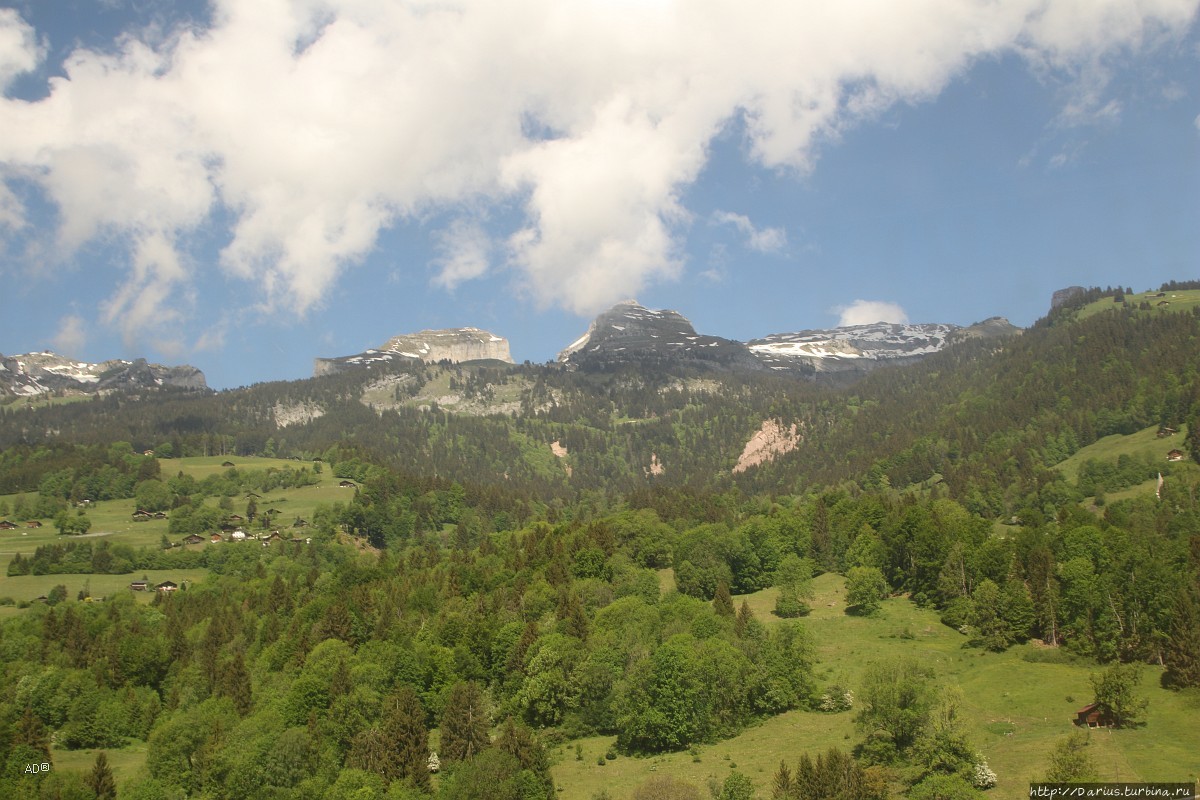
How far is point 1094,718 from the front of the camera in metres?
68.8

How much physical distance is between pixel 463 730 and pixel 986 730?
4357cm

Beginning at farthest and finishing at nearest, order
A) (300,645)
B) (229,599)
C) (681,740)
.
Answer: (229,599) < (300,645) < (681,740)

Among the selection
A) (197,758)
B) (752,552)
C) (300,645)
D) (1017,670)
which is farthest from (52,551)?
(1017,670)

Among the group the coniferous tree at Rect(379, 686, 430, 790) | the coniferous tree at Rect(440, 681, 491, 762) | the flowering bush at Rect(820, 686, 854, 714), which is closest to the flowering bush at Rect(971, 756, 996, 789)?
the flowering bush at Rect(820, 686, 854, 714)

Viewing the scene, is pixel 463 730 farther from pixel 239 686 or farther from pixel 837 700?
pixel 239 686

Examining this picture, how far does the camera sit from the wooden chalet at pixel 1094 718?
68375 millimetres

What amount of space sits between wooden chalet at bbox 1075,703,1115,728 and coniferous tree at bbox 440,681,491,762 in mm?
48339

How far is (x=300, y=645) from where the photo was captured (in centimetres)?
11362

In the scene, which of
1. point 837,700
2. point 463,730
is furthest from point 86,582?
point 837,700

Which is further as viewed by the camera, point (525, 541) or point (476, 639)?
point (525, 541)

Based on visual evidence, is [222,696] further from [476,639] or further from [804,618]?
[804,618]

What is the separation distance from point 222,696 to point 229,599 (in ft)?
142

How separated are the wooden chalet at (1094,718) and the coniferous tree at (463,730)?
159ft

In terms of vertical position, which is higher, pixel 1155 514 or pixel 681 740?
pixel 1155 514
